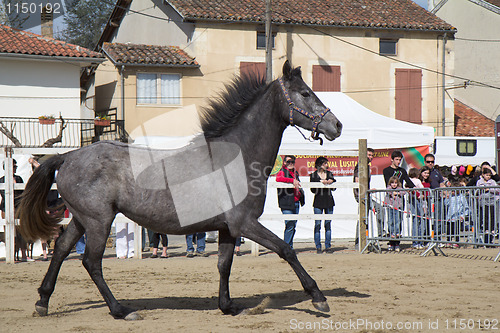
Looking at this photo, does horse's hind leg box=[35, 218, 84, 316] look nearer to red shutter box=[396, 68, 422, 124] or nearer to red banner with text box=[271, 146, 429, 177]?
red banner with text box=[271, 146, 429, 177]

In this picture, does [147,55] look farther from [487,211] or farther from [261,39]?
[487,211]

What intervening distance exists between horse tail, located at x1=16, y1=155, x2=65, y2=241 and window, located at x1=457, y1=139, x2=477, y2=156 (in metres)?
19.3

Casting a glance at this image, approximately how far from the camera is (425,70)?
29.5m

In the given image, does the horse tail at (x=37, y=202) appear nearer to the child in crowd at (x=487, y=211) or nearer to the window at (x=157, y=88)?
the child in crowd at (x=487, y=211)

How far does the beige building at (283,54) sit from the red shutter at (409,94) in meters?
0.05

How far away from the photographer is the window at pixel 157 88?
2650cm

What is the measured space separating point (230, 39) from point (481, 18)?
53.5 feet

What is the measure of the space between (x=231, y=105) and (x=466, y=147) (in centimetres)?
1871

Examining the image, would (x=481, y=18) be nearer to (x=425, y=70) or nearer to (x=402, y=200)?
(x=425, y=70)

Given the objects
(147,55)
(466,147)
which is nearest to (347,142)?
(466,147)

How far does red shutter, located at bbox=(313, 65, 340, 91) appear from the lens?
1106 inches

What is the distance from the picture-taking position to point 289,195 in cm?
1214

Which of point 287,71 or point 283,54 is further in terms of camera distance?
point 283,54

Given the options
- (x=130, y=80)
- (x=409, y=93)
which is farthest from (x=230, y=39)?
(x=409, y=93)
